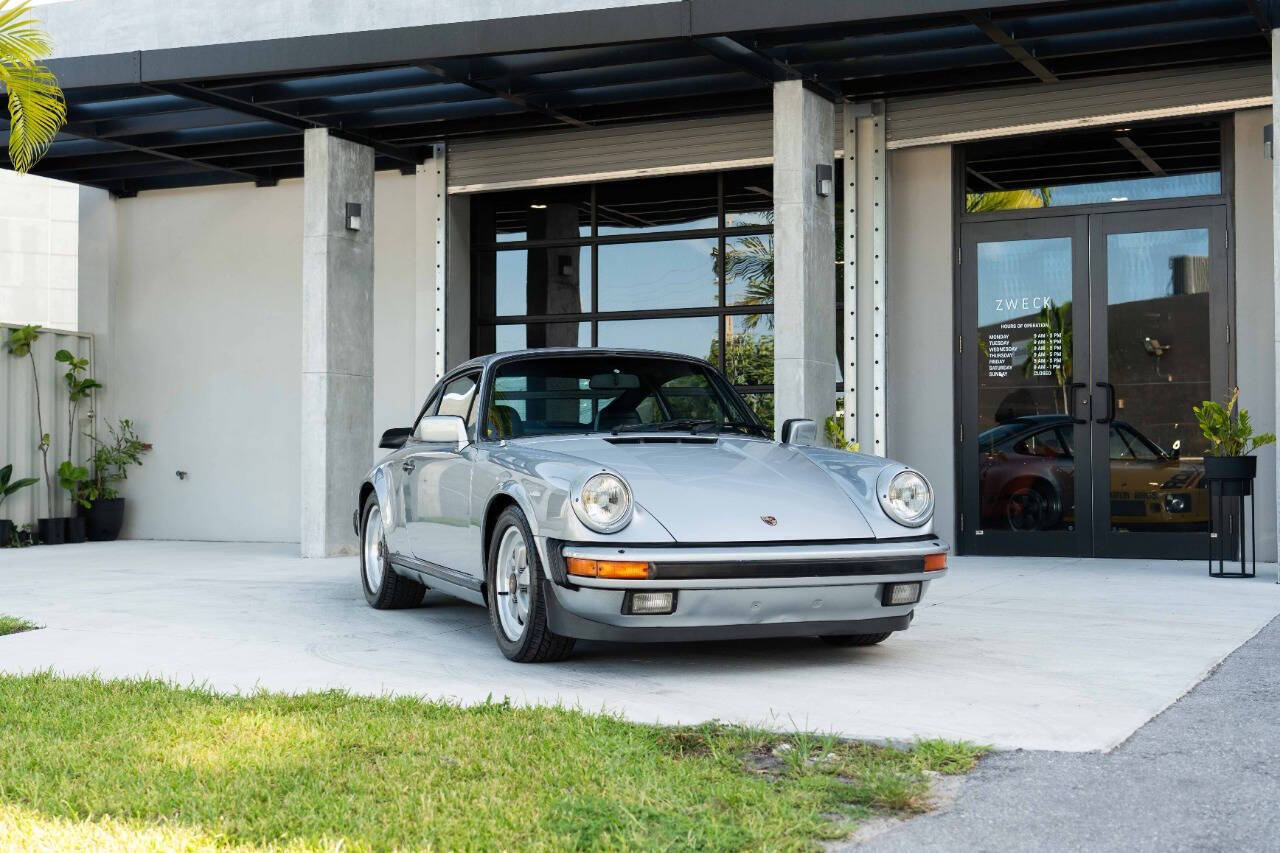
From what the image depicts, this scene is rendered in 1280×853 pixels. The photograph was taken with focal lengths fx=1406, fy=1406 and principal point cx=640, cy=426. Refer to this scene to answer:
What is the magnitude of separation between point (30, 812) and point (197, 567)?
7.62 metres

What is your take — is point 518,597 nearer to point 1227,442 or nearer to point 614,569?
point 614,569

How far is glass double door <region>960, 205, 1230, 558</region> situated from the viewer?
10328 millimetres

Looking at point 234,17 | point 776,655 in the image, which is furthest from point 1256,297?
point 234,17

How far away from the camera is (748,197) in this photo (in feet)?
41.1

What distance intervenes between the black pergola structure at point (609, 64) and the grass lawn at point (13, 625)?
4.73 m

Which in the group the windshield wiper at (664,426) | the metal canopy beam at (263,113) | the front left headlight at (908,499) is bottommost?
the front left headlight at (908,499)

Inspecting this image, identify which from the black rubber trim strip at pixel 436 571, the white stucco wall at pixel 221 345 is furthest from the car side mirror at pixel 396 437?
the white stucco wall at pixel 221 345

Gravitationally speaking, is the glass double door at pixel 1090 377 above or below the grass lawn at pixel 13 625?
above

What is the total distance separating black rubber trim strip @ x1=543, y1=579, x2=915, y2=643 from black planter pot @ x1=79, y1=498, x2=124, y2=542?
34.8 ft

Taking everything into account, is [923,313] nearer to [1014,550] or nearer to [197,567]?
[1014,550]

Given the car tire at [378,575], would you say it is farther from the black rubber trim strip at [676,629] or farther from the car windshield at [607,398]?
the black rubber trim strip at [676,629]

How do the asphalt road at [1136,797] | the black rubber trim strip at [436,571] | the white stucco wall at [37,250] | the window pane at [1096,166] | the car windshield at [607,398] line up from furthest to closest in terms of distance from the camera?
the white stucco wall at [37,250], the window pane at [1096,166], the car windshield at [607,398], the black rubber trim strip at [436,571], the asphalt road at [1136,797]

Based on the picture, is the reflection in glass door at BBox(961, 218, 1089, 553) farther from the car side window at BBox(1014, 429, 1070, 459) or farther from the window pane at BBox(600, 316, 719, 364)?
the window pane at BBox(600, 316, 719, 364)

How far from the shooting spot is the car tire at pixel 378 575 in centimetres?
761
